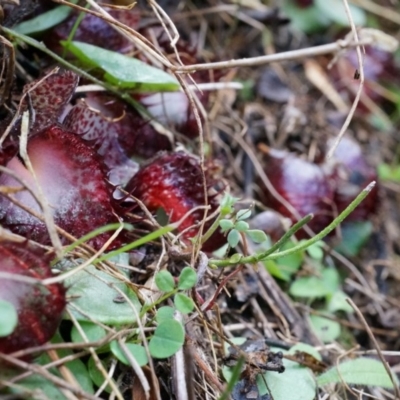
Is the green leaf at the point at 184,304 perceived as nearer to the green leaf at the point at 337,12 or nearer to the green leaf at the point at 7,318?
the green leaf at the point at 7,318

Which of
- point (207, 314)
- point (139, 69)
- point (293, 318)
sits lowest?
point (293, 318)

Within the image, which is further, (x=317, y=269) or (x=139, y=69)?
(x=317, y=269)

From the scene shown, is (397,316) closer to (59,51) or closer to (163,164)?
(163,164)

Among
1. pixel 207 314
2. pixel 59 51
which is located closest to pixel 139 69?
pixel 59 51

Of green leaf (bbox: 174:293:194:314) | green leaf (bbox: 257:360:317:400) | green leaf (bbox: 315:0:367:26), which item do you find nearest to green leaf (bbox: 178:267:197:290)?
green leaf (bbox: 174:293:194:314)

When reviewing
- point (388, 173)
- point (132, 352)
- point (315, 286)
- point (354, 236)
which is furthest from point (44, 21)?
point (388, 173)

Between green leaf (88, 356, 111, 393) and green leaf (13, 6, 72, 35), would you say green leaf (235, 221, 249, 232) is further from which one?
green leaf (13, 6, 72, 35)

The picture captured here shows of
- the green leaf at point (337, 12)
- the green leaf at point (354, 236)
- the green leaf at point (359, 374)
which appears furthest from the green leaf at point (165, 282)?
the green leaf at point (337, 12)
